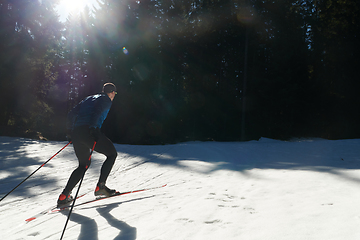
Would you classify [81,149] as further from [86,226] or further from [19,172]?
[19,172]

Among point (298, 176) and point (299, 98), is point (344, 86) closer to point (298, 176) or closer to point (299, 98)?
point (299, 98)

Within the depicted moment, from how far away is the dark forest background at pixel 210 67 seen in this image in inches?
920

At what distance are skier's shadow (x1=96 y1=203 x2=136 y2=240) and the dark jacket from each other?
1259 millimetres

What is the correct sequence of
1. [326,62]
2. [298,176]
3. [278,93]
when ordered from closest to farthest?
[298,176] → [278,93] → [326,62]

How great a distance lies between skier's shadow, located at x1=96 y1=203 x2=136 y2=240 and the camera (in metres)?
2.66

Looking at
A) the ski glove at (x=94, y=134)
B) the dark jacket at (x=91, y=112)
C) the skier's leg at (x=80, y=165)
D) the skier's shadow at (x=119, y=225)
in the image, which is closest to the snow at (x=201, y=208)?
the skier's shadow at (x=119, y=225)

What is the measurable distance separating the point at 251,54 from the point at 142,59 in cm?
1104

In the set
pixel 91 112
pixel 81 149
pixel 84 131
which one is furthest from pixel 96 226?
pixel 91 112

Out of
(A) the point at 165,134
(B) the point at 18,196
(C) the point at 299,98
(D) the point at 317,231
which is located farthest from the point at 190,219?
(C) the point at 299,98

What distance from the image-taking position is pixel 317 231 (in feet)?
7.73

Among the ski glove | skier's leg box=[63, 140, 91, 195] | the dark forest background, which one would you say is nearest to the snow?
skier's leg box=[63, 140, 91, 195]

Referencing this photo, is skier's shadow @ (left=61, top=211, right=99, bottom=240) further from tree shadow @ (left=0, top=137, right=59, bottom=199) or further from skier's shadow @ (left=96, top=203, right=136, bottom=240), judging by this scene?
tree shadow @ (left=0, top=137, right=59, bottom=199)

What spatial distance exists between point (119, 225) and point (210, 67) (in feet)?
79.1

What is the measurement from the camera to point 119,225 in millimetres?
3008
